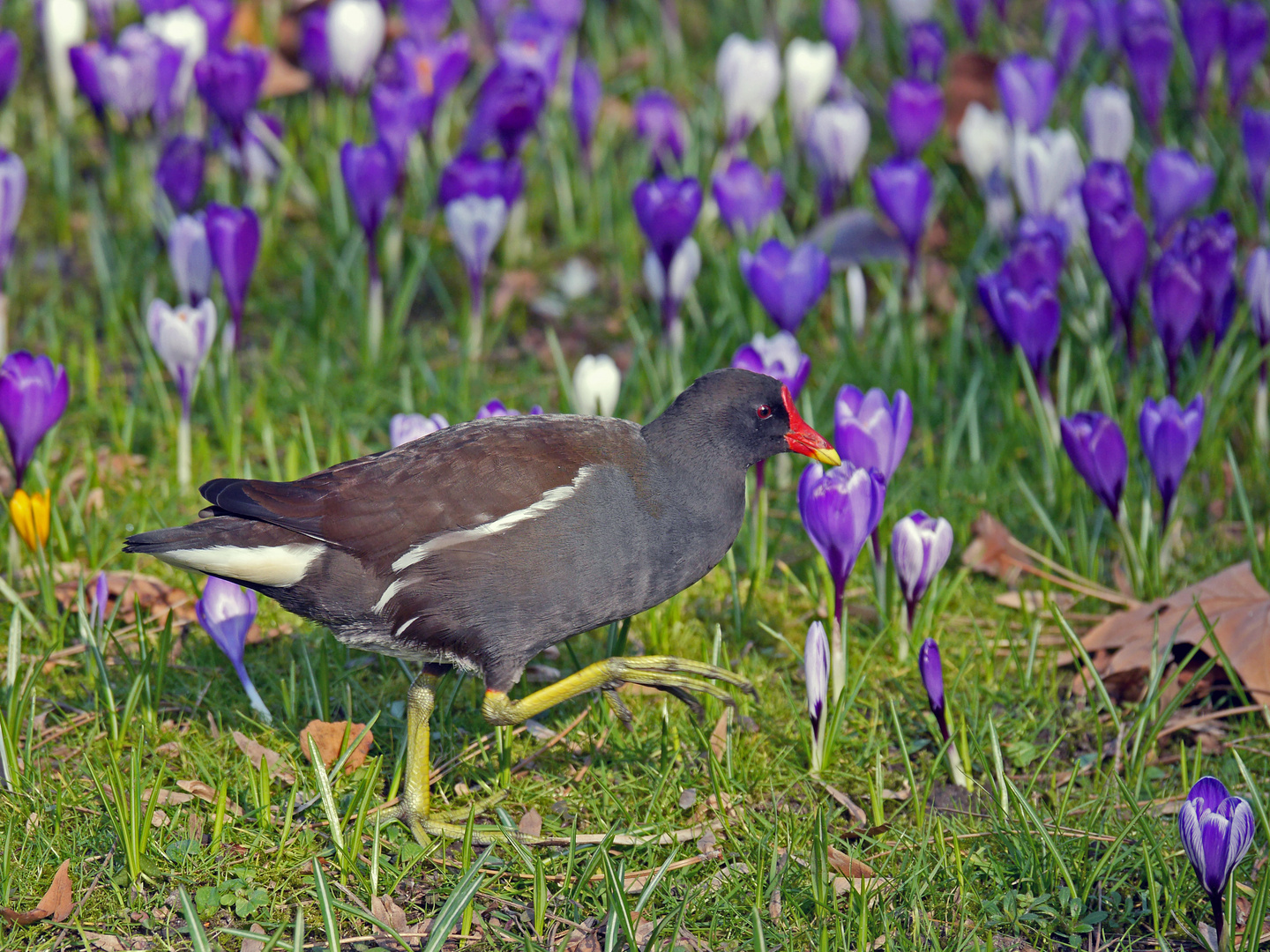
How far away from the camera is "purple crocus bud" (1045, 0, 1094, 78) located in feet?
20.0

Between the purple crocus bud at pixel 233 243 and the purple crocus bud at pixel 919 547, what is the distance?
245cm

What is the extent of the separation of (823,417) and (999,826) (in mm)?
2040

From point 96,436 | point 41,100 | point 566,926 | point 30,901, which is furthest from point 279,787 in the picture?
point 41,100

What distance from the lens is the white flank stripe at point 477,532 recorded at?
3.05 meters

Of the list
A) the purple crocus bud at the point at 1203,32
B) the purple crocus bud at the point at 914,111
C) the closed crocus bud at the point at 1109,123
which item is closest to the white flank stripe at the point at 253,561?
the purple crocus bud at the point at 914,111

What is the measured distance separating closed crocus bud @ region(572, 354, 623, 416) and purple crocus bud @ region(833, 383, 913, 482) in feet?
2.93

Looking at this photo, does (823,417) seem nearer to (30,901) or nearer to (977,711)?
(977,711)

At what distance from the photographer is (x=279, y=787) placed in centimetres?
330

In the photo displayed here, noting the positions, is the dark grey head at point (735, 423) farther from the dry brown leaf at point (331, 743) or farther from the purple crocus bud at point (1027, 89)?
the purple crocus bud at point (1027, 89)

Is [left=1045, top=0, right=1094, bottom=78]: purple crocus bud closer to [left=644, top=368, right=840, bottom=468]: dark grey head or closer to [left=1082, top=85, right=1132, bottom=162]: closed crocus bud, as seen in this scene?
[left=1082, top=85, right=1132, bottom=162]: closed crocus bud

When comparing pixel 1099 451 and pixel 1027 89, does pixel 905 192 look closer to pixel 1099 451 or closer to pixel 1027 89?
pixel 1027 89

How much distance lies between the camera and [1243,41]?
5844 mm

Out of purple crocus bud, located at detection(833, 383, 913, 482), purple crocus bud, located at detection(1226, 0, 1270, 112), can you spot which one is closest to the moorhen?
purple crocus bud, located at detection(833, 383, 913, 482)

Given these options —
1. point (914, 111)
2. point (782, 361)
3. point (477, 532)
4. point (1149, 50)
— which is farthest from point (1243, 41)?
point (477, 532)
